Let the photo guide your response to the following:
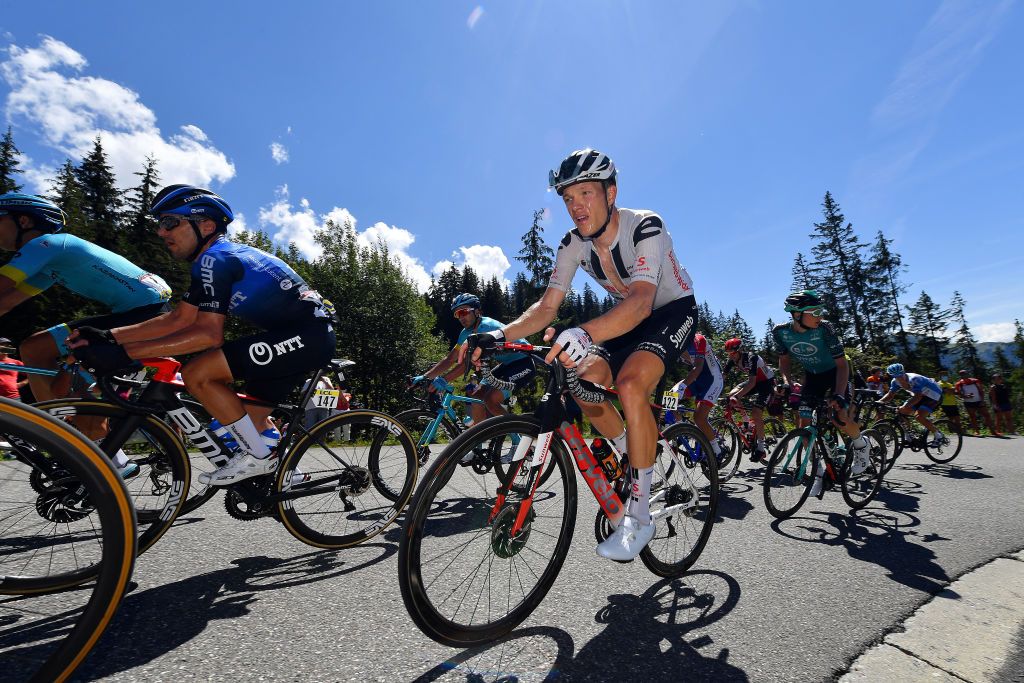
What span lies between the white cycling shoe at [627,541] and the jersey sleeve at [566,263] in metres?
1.52

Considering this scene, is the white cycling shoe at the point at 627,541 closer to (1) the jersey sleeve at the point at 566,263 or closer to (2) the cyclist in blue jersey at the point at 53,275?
(1) the jersey sleeve at the point at 566,263


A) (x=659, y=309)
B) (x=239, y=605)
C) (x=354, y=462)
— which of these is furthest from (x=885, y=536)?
(x=239, y=605)

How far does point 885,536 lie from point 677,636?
3.07 metres

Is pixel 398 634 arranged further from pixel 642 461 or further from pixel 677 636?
pixel 642 461

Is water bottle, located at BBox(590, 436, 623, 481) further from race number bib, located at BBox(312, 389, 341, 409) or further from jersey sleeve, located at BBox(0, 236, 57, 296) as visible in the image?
jersey sleeve, located at BBox(0, 236, 57, 296)

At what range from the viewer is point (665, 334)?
9.24 feet

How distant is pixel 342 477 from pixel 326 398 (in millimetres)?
614

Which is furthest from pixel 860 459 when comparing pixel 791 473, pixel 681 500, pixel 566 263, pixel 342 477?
pixel 342 477

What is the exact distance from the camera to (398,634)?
2.02 m

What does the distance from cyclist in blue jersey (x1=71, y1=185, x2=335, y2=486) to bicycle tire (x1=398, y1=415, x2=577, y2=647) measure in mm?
1381

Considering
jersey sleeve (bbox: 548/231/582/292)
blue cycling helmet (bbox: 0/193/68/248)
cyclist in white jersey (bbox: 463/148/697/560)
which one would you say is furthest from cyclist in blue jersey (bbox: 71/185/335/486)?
jersey sleeve (bbox: 548/231/582/292)

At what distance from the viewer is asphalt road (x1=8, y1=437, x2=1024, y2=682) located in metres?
1.80

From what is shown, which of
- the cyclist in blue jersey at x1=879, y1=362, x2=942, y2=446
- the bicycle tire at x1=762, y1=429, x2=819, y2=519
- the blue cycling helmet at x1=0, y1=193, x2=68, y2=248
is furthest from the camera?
the cyclist in blue jersey at x1=879, y1=362, x2=942, y2=446

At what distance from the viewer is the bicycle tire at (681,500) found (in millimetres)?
2926
